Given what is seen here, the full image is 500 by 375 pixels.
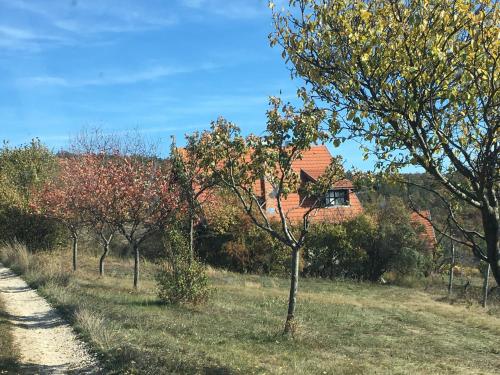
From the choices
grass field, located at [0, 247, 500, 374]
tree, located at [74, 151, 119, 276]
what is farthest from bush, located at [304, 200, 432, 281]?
tree, located at [74, 151, 119, 276]

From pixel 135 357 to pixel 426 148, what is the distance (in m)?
5.07

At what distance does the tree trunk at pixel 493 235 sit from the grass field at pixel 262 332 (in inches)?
150

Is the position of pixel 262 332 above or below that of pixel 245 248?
below

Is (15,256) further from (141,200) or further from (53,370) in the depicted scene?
(53,370)

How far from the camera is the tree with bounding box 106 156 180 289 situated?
18531 millimetres

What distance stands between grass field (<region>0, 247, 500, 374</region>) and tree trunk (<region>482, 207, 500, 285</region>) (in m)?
3.82

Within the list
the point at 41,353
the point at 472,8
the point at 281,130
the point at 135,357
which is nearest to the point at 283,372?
the point at 135,357

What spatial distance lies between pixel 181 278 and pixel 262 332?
349cm

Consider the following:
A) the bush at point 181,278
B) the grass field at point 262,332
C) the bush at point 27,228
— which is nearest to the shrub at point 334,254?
the grass field at point 262,332

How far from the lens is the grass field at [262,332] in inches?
326

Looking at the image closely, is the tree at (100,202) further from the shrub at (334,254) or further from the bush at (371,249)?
the shrub at (334,254)

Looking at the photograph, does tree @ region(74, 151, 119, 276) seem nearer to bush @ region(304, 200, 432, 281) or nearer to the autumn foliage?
the autumn foliage

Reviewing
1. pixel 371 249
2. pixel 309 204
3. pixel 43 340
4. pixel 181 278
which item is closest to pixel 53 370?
pixel 43 340

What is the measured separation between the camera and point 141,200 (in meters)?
18.7
